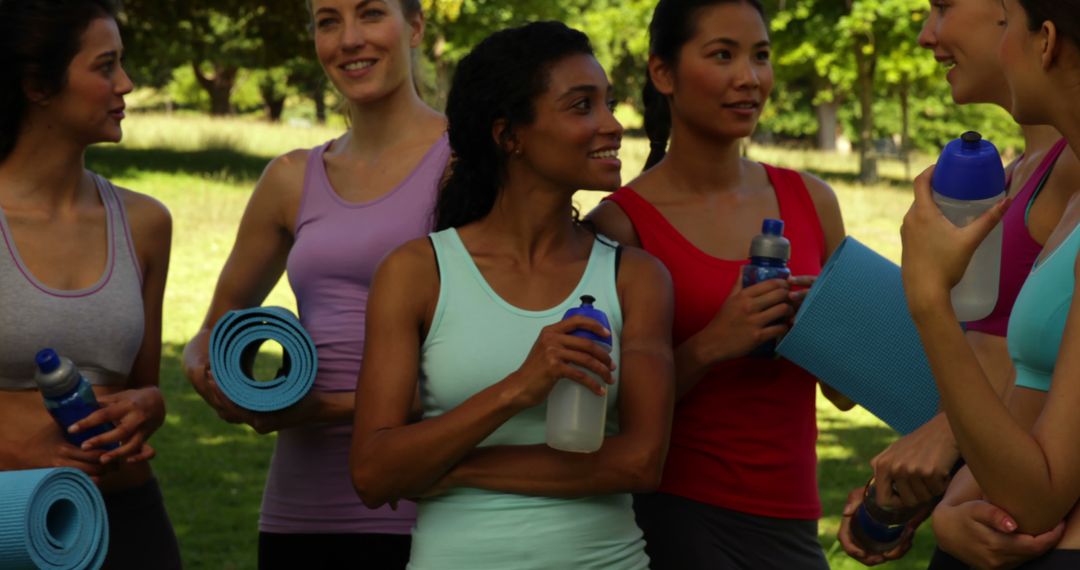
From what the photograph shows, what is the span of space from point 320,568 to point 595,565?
1077 mm

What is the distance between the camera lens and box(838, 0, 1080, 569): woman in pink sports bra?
3.04 m

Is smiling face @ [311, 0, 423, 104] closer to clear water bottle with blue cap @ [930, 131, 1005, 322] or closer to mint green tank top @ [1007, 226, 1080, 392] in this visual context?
clear water bottle with blue cap @ [930, 131, 1005, 322]

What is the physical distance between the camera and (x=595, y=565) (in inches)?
124

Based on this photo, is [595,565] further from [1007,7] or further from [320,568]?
[1007,7]

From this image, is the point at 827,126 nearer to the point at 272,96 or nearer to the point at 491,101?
the point at 272,96

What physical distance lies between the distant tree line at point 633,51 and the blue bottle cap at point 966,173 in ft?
9.03

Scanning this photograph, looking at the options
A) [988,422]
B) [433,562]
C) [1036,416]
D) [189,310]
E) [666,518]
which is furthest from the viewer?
[189,310]

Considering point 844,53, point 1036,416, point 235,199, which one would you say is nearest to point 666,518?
point 1036,416

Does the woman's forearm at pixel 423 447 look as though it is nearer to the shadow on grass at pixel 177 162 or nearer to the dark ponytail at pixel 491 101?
the dark ponytail at pixel 491 101

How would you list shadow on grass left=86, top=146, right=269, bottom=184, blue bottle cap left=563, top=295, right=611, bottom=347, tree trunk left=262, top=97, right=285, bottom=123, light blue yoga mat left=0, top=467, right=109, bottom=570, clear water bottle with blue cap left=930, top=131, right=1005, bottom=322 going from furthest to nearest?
tree trunk left=262, top=97, right=285, bottom=123
shadow on grass left=86, top=146, right=269, bottom=184
light blue yoga mat left=0, top=467, right=109, bottom=570
blue bottle cap left=563, top=295, right=611, bottom=347
clear water bottle with blue cap left=930, top=131, right=1005, bottom=322

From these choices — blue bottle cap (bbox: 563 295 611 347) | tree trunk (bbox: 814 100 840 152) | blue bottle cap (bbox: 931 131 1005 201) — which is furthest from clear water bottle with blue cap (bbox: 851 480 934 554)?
tree trunk (bbox: 814 100 840 152)

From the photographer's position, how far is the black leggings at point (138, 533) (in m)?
3.68

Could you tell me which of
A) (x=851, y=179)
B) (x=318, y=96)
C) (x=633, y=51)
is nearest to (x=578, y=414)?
(x=318, y=96)

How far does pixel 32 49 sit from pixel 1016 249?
2471 millimetres
